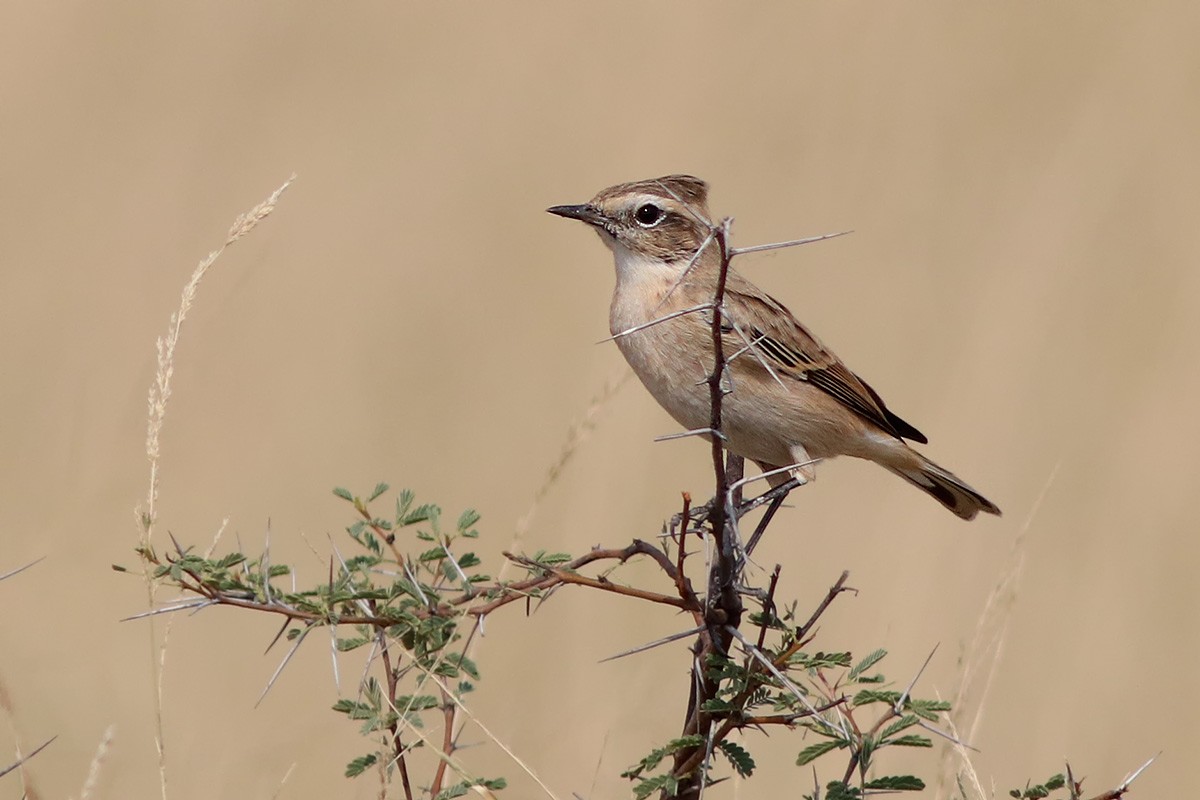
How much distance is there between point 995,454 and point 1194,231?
206 cm

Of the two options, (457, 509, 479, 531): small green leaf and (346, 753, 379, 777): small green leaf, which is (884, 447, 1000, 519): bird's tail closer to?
(457, 509, 479, 531): small green leaf

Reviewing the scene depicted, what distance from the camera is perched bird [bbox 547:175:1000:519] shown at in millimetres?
5125

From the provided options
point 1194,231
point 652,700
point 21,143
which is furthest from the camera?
point 21,143

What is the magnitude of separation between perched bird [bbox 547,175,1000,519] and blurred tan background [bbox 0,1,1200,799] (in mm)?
1308

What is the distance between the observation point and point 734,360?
5121 millimetres

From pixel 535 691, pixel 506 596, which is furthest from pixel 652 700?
pixel 506 596

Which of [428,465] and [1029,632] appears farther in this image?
[428,465]

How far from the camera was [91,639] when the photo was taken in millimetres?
6617

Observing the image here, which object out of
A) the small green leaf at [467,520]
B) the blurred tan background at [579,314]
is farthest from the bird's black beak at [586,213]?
the small green leaf at [467,520]

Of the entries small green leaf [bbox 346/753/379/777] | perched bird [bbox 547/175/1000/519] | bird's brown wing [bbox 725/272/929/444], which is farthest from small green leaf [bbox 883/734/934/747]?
bird's brown wing [bbox 725/272/929/444]

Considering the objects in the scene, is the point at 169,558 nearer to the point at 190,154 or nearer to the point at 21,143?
the point at 190,154

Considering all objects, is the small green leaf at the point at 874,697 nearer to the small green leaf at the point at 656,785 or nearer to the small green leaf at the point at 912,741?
the small green leaf at the point at 912,741

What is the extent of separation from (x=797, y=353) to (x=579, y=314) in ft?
12.5

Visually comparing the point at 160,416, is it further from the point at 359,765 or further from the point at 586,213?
the point at 586,213
